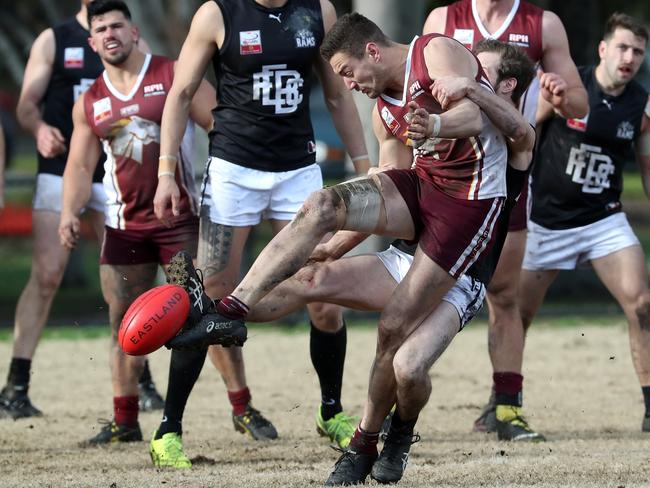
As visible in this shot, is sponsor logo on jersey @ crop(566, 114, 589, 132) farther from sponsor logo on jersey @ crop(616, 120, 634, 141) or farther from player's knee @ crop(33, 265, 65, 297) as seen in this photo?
player's knee @ crop(33, 265, 65, 297)

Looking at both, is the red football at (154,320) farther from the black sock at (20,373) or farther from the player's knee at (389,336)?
the black sock at (20,373)

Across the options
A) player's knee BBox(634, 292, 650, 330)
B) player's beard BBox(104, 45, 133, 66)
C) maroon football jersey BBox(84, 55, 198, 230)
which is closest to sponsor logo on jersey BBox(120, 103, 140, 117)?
maroon football jersey BBox(84, 55, 198, 230)

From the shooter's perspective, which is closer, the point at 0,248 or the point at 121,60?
the point at 121,60

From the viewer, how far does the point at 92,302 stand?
16406 mm

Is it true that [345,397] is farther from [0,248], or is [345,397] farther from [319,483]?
[0,248]

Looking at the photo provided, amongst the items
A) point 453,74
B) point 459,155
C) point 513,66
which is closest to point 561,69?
point 513,66

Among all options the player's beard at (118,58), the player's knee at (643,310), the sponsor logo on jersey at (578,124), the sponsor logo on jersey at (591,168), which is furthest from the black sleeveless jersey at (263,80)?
the player's knee at (643,310)

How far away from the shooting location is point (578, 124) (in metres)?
8.08

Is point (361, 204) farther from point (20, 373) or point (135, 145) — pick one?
point (20, 373)

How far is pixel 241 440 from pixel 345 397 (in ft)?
6.03

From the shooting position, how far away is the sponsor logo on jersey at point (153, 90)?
23.8 feet

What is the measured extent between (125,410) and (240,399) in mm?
676

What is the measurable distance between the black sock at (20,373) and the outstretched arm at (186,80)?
2.31 m

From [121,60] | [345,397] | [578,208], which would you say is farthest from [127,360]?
[578,208]
